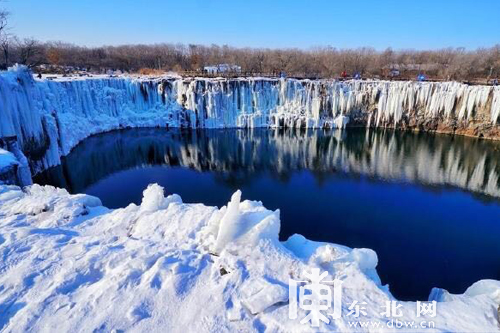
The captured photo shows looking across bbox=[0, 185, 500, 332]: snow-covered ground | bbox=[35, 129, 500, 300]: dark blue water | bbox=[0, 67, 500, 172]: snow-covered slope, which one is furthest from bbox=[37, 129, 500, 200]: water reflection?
bbox=[0, 185, 500, 332]: snow-covered ground

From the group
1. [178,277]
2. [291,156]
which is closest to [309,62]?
[291,156]

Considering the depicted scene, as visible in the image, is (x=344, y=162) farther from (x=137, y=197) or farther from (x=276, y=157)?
(x=137, y=197)

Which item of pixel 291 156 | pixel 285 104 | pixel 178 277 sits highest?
pixel 285 104

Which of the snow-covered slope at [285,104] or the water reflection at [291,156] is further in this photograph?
the snow-covered slope at [285,104]

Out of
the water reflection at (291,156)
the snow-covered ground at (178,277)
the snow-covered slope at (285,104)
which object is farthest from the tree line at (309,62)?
the snow-covered ground at (178,277)

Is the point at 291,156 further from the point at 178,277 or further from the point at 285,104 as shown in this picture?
the point at 178,277

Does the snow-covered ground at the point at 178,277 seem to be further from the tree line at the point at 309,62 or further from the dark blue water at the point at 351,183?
the tree line at the point at 309,62
